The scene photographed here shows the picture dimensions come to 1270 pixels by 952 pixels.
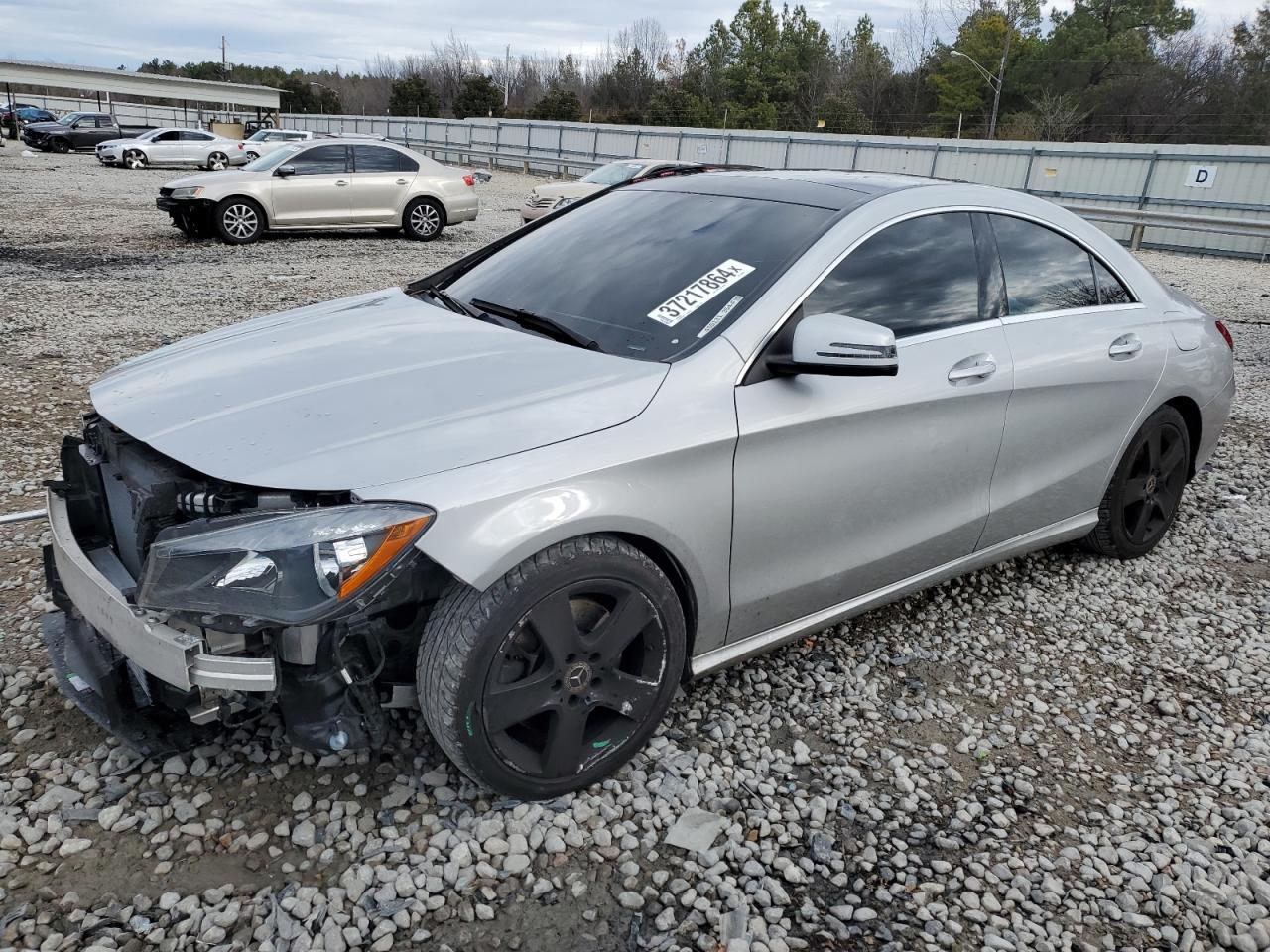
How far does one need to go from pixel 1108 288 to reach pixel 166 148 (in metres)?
31.4

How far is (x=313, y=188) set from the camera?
1405 centimetres

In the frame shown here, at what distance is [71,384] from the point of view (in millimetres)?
6551

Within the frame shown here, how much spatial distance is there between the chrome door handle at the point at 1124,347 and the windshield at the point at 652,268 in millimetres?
1477

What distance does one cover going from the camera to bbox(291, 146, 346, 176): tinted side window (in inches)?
551

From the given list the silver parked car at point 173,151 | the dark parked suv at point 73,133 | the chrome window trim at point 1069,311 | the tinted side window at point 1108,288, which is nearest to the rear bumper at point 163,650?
the chrome window trim at point 1069,311

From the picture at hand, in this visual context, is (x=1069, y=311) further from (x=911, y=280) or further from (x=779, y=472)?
(x=779, y=472)

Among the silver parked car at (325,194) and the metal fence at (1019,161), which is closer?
the silver parked car at (325,194)

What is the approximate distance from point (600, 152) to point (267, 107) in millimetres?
42645

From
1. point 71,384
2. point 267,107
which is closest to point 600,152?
point 71,384

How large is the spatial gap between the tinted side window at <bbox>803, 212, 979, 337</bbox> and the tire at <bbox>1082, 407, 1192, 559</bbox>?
129cm

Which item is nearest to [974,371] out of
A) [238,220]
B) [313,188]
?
[238,220]

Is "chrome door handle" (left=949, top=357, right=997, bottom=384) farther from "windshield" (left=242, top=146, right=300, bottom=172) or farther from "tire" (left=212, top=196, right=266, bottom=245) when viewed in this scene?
"windshield" (left=242, top=146, right=300, bottom=172)

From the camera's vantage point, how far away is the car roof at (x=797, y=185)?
130 inches

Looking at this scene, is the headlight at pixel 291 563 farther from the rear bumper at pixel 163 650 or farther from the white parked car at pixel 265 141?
the white parked car at pixel 265 141
